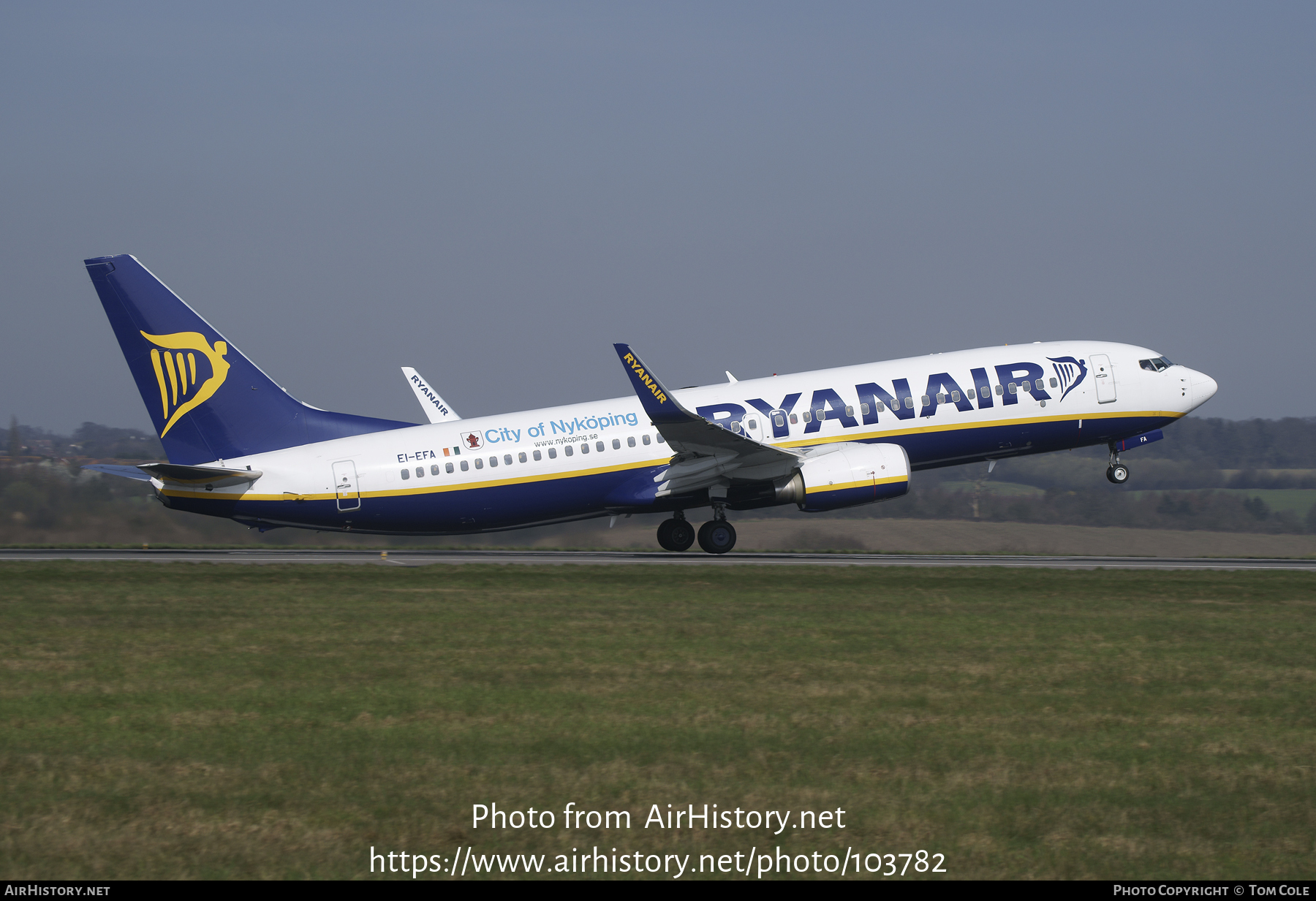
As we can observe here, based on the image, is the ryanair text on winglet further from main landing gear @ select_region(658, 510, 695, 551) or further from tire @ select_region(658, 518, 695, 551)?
tire @ select_region(658, 518, 695, 551)

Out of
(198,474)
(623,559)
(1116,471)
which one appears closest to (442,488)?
(623,559)

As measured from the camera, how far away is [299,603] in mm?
24406

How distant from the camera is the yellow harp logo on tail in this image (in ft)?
110

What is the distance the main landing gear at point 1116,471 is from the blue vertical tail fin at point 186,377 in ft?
81.7

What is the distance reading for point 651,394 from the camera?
32.5 m

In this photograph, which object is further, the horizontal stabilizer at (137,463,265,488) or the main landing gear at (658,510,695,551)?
the main landing gear at (658,510,695,551)

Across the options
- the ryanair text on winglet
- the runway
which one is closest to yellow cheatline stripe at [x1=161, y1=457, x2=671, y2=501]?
the runway

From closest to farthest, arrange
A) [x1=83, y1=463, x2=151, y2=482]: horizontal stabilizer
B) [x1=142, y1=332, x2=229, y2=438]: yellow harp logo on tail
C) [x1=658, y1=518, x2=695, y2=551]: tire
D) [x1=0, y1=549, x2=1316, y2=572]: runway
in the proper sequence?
[x1=83, y1=463, x2=151, y2=482]: horizontal stabilizer, [x1=142, y1=332, x2=229, y2=438]: yellow harp logo on tail, [x1=0, y1=549, x2=1316, y2=572]: runway, [x1=658, y1=518, x2=695, y2=551]: tire

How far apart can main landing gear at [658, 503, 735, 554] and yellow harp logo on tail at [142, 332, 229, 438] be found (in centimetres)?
1408

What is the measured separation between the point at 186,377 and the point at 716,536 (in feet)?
52.2

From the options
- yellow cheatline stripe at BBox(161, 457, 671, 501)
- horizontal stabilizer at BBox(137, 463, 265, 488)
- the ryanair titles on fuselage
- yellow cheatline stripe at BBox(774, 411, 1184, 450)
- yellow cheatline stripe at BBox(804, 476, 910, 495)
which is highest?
the ryanair titles on fuselage

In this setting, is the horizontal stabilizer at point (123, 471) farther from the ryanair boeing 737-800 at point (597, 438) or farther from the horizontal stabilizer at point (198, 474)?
the horizontal stabilizer at point (198, 474)

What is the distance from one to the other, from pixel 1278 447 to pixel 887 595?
8481 cm

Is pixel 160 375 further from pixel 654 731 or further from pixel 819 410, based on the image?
pixel 654 731
